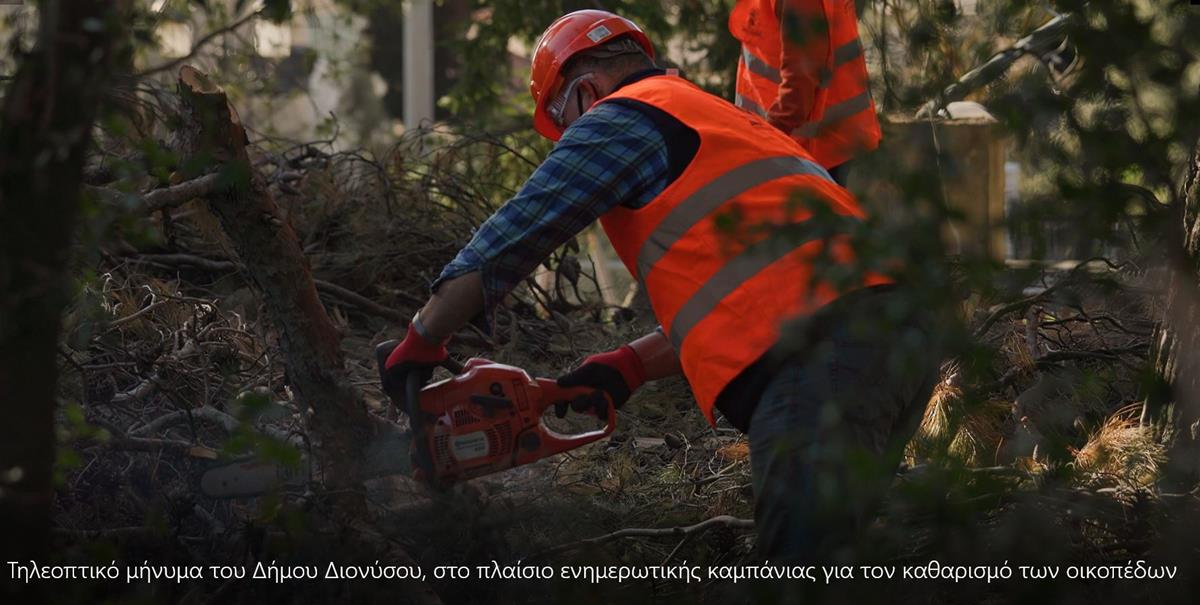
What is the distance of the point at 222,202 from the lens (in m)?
3.06

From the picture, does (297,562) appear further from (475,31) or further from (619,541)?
(475,31)

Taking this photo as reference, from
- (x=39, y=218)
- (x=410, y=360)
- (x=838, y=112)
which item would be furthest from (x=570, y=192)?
(x=39, y=218)

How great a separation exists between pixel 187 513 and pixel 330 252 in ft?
9.24

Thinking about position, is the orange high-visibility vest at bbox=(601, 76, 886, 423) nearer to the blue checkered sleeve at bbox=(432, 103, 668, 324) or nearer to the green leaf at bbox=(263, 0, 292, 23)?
the blue checkered sleeve at bbox=(432, 103, 668, 324)

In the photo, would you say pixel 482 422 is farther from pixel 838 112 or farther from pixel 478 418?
pixel 838 112

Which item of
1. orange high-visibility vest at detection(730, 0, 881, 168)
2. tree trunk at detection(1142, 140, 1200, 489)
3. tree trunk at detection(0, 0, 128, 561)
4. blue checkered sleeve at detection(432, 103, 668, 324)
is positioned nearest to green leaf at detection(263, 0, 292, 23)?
tree trunk at detection(0, 0, 128, 561)

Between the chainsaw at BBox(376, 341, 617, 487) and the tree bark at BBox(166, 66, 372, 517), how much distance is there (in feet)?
0.83

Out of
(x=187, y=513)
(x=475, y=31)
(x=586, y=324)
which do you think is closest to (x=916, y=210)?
(x=187, y=513)

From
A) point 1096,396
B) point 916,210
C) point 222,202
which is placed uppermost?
point 222,202

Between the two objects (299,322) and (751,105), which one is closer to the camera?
(299,322)

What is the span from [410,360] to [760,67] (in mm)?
2194

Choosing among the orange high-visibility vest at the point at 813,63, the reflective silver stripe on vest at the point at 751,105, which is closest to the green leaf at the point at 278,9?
the orange high-visibility vest at the point at 813,63

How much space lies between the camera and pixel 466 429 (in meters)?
3.00

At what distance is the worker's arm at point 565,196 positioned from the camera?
2.64 meters
